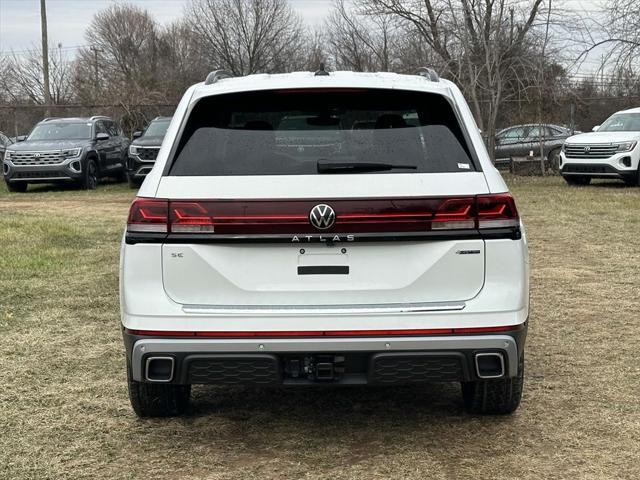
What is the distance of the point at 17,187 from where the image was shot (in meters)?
20.4

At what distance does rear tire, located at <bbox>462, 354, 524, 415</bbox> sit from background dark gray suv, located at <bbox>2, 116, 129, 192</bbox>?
16.4m

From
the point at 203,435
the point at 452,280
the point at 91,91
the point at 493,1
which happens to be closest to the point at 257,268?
the point at 452,280

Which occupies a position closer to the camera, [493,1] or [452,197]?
[452,197]

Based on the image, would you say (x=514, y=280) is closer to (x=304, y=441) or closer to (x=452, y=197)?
(x=452, y=197)

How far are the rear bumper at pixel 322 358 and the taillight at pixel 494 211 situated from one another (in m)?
0.47

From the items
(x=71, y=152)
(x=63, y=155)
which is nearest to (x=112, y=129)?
(x=71, y=152)

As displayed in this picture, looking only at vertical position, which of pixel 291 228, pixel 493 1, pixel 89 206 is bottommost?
pixel 89 206

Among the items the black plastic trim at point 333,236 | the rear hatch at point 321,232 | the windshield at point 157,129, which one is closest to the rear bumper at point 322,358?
the rear hatch at point 321,232

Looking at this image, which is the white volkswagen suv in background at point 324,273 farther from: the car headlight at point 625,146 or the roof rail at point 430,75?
the car headlight at point 625,146

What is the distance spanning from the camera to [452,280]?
369 cm

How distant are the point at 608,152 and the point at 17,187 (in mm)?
13149

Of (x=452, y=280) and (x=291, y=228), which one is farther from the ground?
(x=291, y=228)

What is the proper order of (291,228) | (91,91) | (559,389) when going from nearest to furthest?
(291,228) → (559,389) → (91,91)

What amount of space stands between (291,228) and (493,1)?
21152mm
